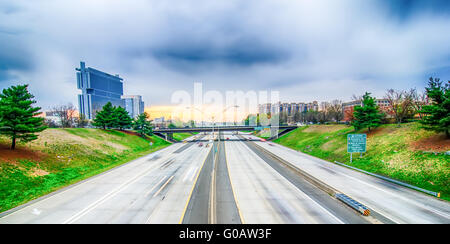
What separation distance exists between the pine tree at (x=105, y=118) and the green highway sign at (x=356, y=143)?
58.4 metres

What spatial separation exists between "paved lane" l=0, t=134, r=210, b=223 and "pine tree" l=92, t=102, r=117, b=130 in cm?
3436

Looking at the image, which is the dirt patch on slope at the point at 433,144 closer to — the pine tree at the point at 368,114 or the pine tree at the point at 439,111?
the pine tree at the point at 439,111

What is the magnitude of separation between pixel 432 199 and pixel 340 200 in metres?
7.54

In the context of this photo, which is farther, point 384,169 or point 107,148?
point 107,148

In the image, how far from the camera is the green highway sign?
23391 millimetres

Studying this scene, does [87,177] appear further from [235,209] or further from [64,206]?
[235,209]

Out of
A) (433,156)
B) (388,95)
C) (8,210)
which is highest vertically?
(388,95)

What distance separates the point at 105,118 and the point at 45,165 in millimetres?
29717

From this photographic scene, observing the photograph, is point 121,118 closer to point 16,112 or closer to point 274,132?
point 16,112

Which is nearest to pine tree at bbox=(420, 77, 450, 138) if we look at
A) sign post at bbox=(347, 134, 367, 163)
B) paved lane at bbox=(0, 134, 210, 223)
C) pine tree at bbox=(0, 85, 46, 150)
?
sign post at bbox=(347, 134, 367, 163)

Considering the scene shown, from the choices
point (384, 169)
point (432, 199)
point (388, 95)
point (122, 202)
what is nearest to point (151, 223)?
point (122, 202)

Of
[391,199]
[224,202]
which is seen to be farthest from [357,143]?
[224,202]

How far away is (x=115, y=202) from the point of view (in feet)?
42.2

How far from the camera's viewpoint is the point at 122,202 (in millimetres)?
12859
